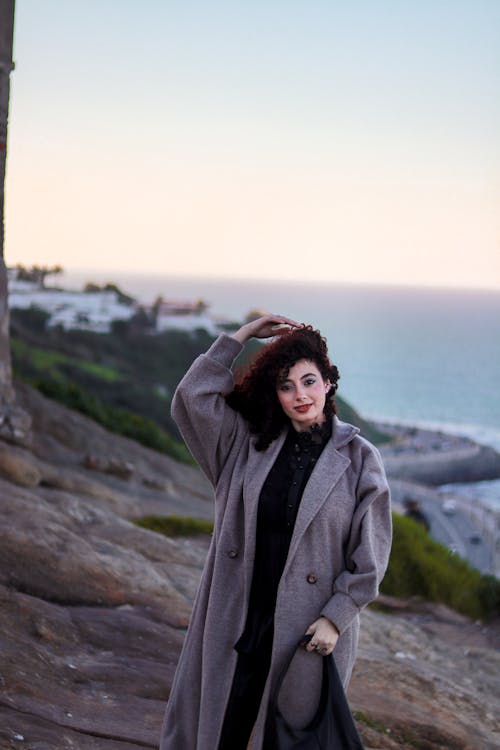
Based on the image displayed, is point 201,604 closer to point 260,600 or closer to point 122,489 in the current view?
point 260,600

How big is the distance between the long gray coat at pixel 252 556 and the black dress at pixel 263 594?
0.10 ft

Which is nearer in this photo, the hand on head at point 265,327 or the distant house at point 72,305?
the hand on head at point 265,327

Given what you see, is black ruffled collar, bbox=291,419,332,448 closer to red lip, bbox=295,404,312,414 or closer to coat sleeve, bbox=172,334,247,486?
red lip, bbox=295,404,312,414

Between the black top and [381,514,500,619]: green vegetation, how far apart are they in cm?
629

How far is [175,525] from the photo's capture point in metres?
9.23

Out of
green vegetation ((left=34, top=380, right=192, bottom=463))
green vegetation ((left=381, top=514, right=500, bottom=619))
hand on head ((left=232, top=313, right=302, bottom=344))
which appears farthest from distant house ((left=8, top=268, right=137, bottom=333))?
hand on head ((left=232, top=313, right=302, bottom=344))

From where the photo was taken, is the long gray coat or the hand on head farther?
the hand on head

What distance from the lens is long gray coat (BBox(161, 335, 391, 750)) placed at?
296 centimetres

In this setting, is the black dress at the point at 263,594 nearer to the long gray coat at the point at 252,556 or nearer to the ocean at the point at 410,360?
the long gray coat at the point at 252,556

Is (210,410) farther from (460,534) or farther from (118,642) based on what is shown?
(460,534)

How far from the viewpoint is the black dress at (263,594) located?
3.04 m

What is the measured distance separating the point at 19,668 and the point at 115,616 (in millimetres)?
1229

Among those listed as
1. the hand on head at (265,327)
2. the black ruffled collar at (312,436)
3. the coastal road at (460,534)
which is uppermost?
the hand on head at (265,327)

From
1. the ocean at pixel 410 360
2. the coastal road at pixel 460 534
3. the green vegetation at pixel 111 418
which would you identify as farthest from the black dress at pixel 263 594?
Result: the ocean at pixel 410 360
